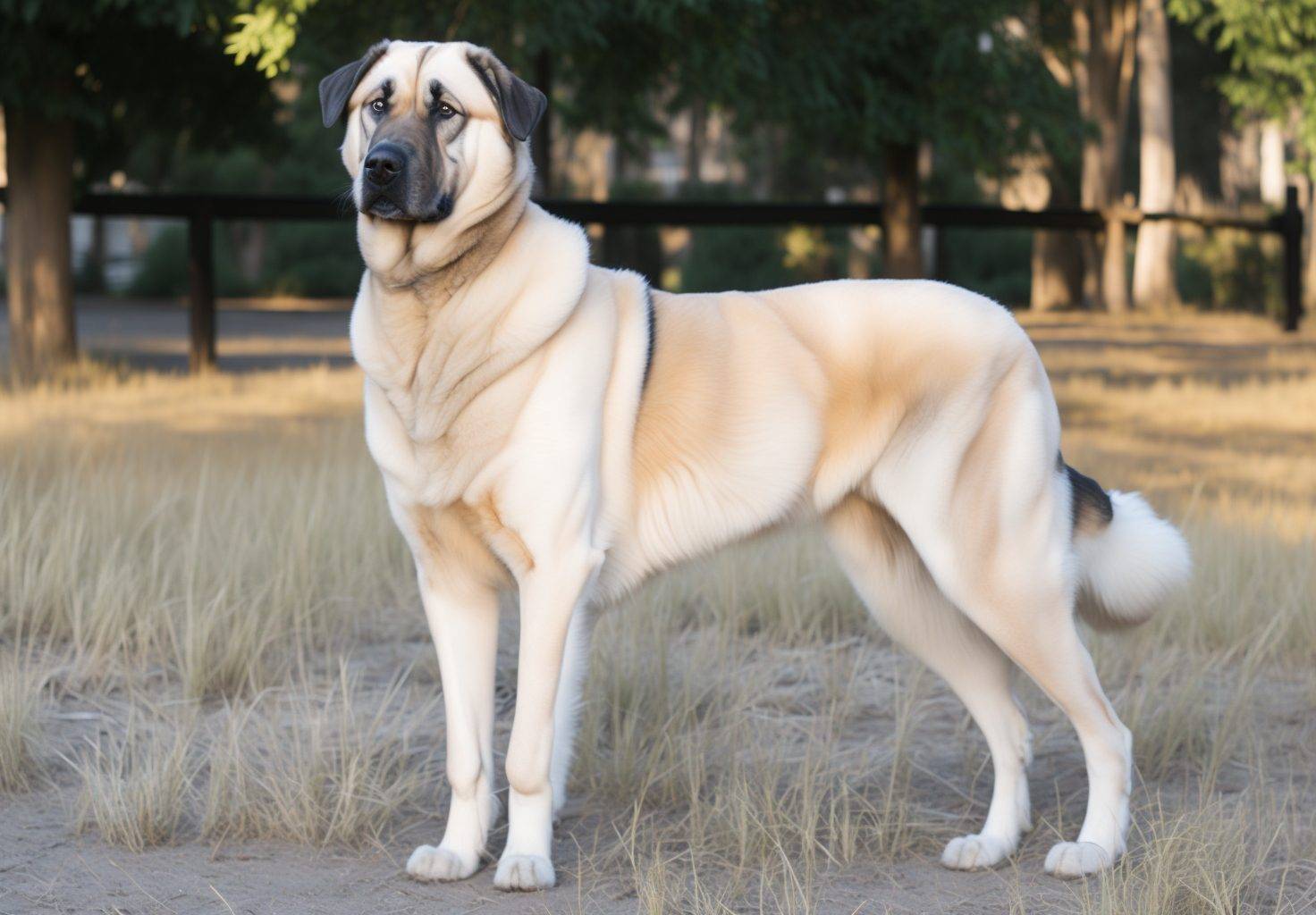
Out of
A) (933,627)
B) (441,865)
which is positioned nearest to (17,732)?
(441,865)

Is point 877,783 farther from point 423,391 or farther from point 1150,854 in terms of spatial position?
point 423,391

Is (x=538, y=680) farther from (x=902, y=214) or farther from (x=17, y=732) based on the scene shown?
(x=902, y=214)

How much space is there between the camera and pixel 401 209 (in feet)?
10.9

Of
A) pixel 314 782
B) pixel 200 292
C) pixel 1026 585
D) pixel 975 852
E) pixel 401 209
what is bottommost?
pixel 975 852

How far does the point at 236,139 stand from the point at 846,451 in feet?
33.7

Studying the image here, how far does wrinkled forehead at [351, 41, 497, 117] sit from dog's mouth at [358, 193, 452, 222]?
0.69 ft

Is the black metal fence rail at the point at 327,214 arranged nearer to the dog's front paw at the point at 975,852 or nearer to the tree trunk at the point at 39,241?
the tree trunk at the point at 39,241

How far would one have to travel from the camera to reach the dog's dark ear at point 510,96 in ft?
11.1

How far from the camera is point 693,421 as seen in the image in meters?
3.72

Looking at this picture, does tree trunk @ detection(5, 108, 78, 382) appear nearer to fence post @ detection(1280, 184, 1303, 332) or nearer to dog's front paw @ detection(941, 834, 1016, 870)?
dog's front paw @ detection(941, 834, 1016, 870)

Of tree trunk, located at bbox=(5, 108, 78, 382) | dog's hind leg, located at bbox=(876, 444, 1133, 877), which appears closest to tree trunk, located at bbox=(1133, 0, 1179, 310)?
tree trunk, located at bbox=(5, 108, 78, 382)

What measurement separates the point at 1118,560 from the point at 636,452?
1233 mm

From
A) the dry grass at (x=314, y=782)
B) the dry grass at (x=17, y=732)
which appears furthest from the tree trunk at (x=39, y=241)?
the dry grass at (x=314, y=782)

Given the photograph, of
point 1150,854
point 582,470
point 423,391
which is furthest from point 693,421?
point 1150,854
